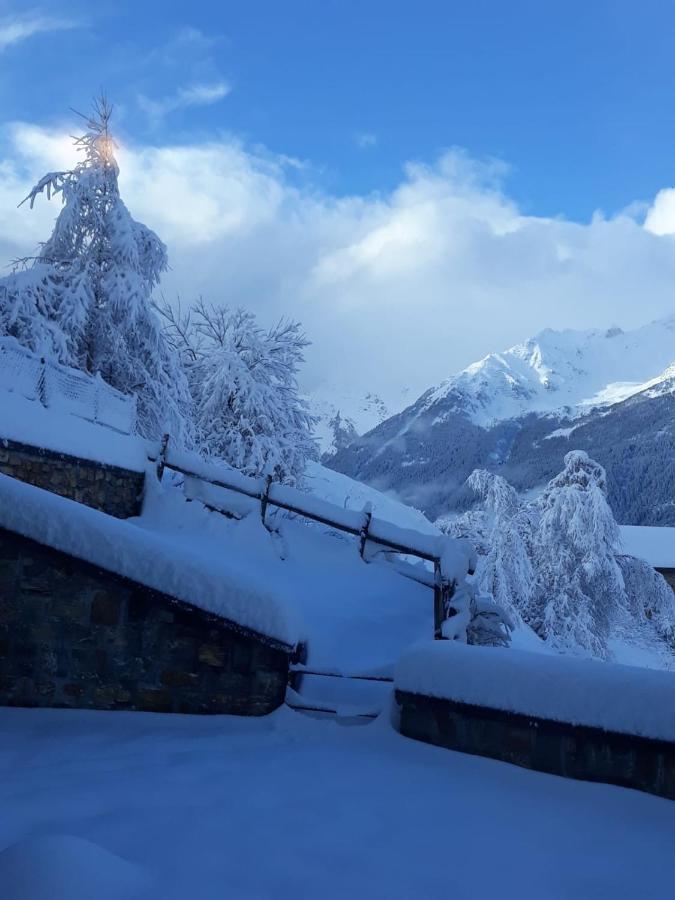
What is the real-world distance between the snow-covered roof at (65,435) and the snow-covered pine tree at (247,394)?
6425 mm

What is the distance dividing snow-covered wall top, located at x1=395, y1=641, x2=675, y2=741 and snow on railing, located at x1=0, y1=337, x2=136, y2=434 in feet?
29.8

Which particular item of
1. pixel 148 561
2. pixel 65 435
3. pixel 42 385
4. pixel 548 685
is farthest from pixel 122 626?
pixel 42 385

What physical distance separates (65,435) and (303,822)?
32.1 feet

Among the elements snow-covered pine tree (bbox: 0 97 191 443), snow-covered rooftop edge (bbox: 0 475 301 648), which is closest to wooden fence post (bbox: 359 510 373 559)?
snow-covered rooftop edge (bbox: 0 475 301 648)

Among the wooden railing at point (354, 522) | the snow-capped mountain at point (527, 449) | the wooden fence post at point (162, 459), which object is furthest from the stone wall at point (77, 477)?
the snow-capped mountain at point (527, 449)

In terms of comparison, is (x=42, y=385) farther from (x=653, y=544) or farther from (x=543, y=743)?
(x=653, y=544)

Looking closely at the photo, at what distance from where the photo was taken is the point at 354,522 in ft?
30.1

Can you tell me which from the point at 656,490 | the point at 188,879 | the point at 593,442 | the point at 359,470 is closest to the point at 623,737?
the point at 188,879

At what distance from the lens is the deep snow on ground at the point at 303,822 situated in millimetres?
2631

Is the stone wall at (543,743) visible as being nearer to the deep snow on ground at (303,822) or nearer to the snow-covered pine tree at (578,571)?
the deep snow on ground at (303,822)

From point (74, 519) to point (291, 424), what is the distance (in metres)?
16.3

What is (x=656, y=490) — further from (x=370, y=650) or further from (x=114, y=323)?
(x=370, y=650)

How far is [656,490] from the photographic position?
7056 centimetres

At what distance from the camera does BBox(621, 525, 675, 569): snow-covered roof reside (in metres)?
48.8
